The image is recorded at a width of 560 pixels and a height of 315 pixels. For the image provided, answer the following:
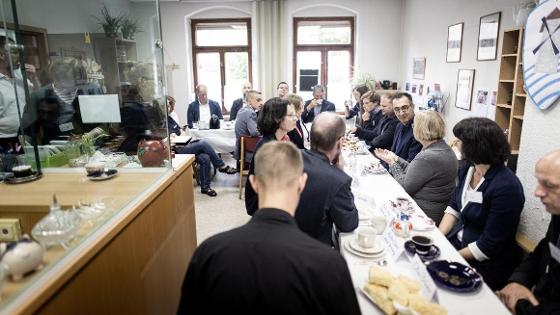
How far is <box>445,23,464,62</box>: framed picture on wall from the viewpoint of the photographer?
4827 millimetres

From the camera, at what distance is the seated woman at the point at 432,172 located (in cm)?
234

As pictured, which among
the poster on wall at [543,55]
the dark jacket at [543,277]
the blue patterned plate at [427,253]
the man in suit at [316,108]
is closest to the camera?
the dark jacket at [543,277]

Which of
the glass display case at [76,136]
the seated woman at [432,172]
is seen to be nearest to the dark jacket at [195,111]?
the glass display case at [76,136]

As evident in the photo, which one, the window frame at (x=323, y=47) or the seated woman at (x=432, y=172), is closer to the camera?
the seated woman at (x=432, y=172)

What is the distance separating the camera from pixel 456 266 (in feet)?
4.76

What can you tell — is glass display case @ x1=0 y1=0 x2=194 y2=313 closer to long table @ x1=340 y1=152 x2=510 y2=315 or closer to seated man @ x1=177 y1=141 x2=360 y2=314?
seated man @ x1=177 y1=141 x2=360 y2=314

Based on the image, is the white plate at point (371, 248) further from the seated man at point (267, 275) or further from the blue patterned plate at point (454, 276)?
the seated man at point (267, 275)

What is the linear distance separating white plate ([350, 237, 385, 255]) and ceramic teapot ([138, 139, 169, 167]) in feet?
3.66

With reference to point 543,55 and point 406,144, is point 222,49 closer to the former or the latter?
point 406,144

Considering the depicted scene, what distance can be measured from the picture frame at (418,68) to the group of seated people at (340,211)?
3.12 metres

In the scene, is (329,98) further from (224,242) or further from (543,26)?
(224,242)

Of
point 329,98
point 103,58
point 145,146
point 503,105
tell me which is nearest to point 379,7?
point 329,98

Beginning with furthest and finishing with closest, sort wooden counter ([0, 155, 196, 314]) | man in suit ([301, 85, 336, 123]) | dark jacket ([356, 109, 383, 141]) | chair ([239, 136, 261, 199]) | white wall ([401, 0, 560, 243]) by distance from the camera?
man in suit ([301, 85, 336, 123]) < chair ([239, 136, 261, 199]) < dark jacket ([356, 109, 383, 141]) < white wall ([401, 0, 560, 243]) < wooden counter ([0, 155, 196, 314])

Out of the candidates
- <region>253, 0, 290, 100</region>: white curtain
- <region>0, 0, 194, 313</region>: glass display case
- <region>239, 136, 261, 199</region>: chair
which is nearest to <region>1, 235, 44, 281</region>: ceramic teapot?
<region>0, 0, 194, 313</region>: glass display case
